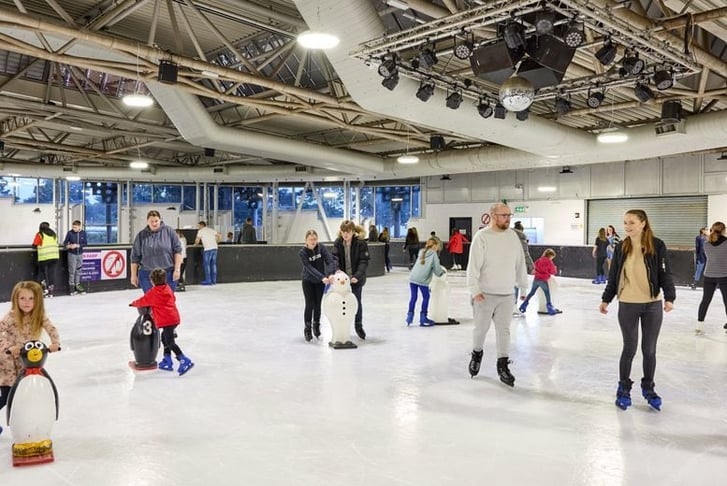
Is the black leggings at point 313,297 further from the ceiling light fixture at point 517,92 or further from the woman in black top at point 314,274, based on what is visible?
the ceiling light fixture at point 517,92

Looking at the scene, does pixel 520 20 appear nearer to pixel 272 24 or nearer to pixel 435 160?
pixel 272 24

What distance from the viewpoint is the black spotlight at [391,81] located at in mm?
6473

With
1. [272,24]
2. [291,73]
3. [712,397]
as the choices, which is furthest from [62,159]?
[712,397]

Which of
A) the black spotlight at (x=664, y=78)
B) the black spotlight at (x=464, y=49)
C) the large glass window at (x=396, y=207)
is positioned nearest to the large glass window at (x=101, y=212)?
the large glass window at (x=396, y=207)

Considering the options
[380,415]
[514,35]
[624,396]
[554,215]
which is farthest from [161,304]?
[554,215]

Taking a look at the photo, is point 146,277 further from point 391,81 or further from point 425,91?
point 425,91

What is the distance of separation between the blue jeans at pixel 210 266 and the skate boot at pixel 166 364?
292 inches

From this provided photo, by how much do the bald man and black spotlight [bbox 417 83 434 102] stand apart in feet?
10.6

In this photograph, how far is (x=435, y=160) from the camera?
13594 mm

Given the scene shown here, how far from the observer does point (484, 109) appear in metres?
8.10

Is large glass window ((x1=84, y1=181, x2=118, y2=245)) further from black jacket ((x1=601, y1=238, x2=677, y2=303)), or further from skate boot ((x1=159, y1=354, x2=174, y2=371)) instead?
black jacket ((x1=601, y1=238, x2=677, y2=303))


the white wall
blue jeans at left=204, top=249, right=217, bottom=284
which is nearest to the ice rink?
blue jeans at left=204, top=249, right=217, bottom=284

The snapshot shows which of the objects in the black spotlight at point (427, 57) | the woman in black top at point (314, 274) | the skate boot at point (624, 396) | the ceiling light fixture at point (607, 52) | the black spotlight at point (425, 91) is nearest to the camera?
the skate boot at point (624, 396)

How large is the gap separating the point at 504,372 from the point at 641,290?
1.23 meters
